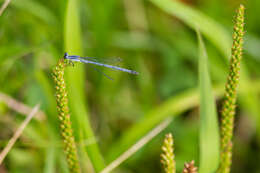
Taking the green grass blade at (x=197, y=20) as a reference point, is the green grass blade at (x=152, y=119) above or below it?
below

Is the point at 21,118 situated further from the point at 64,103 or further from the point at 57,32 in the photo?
the point at 64,103

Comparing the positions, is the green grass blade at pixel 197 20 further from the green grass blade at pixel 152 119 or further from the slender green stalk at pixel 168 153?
→ the slender green stalk at pixel 168 153

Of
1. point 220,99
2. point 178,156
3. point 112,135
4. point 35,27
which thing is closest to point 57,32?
point 35,27

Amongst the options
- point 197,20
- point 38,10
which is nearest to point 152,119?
point 197,20

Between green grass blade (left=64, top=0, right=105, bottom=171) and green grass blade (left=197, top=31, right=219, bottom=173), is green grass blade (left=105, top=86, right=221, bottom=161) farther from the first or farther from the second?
green grass blade (left=197, top=31, right=219, bottom=173)

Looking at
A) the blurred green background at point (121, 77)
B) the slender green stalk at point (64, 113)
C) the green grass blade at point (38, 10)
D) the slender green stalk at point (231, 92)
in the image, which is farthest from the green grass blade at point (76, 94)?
the green grass blade at point (38, 10)

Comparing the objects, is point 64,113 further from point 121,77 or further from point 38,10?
point 121,77

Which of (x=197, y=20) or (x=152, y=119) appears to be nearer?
(x=197, y=20)
